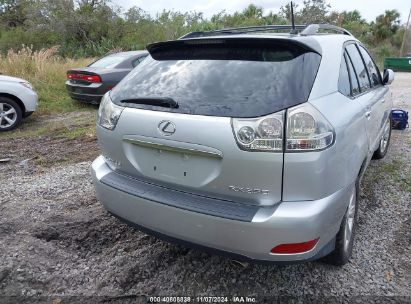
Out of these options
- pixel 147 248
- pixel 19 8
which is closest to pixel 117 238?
pixel 147 248

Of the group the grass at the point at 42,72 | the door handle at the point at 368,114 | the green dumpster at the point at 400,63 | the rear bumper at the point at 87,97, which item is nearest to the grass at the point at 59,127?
the rear bumper at the point at 87,97

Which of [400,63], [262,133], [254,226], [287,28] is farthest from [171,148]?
[400,63]

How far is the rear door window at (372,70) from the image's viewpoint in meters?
3.74

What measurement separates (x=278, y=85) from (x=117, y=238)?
75.1 inches

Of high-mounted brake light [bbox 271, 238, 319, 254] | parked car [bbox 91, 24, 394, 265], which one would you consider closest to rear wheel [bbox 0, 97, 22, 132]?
parked car [bbox 91, 24, 394, 265]

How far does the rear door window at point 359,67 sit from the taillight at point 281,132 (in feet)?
4.56

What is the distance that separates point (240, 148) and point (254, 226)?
426mm

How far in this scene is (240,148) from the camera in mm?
1970

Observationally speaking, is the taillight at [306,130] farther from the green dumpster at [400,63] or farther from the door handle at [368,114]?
the green dumpster at [400,63]

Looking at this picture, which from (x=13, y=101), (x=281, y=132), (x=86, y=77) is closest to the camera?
(x=281, y=132)

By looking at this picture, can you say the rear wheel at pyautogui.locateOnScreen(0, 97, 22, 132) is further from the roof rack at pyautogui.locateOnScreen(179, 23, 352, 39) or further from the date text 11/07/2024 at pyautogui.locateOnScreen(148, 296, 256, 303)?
the date text 11/07/2024 at pyautogui.locateOnScreen(148, 296, 256, 303)

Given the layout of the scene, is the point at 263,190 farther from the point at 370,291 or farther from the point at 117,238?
the point at 117,238

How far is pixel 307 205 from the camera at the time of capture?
199 centimetres

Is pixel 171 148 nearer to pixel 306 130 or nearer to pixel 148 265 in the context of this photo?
pixel 306 130
